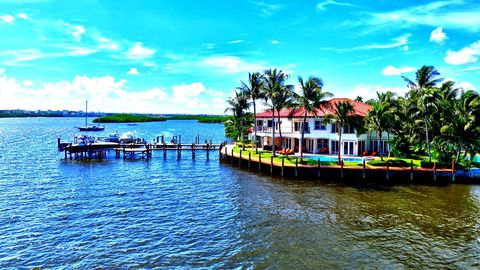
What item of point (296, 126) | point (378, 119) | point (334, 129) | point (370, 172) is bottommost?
point (370, 172)

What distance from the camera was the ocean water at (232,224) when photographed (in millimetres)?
19406

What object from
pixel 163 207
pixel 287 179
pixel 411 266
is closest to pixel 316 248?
pixel 411 266

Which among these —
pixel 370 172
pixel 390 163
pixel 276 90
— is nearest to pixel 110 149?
pixel 276 90

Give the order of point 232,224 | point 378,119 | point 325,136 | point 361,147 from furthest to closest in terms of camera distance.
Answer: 1. point 325,136
2. point 361,147
3. point 378,119
4. point 232,224

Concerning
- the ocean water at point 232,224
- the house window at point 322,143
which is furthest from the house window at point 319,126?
the ocean water at point 232,224

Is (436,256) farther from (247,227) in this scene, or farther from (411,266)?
(247,227)

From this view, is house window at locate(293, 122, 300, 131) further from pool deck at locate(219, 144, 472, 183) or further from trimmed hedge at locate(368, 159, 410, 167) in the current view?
trimmed hedge at locate(368, 159, 410, 167)

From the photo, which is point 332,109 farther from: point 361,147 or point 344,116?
point 361,147

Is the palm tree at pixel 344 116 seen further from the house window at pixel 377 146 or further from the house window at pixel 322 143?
the house window at pixel 377 146

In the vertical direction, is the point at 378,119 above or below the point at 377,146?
above

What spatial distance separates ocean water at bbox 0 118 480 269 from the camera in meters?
19.4

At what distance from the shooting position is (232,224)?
83.0ft

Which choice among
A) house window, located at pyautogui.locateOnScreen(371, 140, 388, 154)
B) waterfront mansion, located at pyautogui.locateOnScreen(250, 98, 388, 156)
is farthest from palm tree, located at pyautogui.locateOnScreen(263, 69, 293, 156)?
house window, located at pyautogui.locateOnScreen(371, 140, 388, 154)

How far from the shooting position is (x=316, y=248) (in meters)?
20.8
